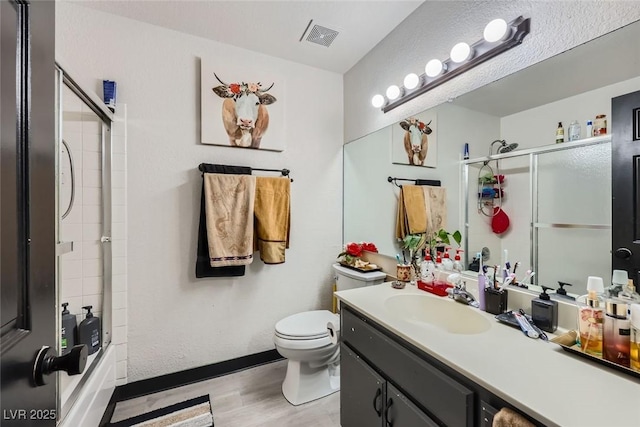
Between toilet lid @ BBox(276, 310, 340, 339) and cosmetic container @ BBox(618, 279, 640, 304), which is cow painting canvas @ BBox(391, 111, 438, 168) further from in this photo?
toilet lid @ BBox(276, 310, 340, 339)

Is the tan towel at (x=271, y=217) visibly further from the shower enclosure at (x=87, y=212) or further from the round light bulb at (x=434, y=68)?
the round light bulb at (x=434, y=68)

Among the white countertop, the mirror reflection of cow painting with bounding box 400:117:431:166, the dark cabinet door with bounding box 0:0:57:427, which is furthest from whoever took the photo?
the mirror reflection of cow painting with bounding box 400:117:431:166

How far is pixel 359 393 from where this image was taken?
3.88ft

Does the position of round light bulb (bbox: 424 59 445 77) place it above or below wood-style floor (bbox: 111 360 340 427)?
above

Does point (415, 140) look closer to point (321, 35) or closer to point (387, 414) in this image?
point (321, 35)

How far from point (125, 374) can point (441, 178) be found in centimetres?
228

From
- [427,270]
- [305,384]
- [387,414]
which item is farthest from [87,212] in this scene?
[427,270]

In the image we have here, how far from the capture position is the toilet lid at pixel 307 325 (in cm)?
160

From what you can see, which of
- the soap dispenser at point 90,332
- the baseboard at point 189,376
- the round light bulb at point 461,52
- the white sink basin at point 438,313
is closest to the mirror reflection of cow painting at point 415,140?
the round light bulb at point 461,52

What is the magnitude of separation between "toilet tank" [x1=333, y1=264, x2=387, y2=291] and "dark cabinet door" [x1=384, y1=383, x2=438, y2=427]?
0.81 metres

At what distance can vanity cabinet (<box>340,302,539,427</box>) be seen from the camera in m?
0.74

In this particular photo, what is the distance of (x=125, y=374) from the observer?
1.68 metres

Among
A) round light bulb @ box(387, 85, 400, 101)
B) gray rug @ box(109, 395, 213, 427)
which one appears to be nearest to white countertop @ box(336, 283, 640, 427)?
gray rug @ box(109, 395, 213, 427)

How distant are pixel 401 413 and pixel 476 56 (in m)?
1.55
